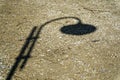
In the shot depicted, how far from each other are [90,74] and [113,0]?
13.6 ft

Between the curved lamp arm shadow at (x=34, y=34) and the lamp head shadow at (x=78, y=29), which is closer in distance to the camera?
the curved lamp arm shadow at (x=34, y=34)

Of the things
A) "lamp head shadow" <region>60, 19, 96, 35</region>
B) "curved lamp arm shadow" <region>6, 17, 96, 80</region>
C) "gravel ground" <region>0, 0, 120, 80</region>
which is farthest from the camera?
"lamp head shadow" <region>60, 19, 96, 35</region>

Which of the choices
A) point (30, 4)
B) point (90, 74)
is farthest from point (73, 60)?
point (30, 4)

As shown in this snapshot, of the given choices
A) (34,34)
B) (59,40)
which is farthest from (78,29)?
(34,34)

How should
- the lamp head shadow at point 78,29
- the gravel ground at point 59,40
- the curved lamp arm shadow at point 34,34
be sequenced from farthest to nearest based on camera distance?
the lamp head shadow at point 78,29, the curved lamp arm shadow at point 34,34, the gravel ground at point 59,40

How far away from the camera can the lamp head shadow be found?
8367 millimetres

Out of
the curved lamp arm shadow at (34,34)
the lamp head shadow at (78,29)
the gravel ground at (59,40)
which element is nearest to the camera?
the gravel ground at (59,40)

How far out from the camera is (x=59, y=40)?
7.98 m

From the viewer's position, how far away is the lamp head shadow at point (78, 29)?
837 centimetres

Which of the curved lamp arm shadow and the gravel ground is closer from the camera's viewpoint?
the gravel ground

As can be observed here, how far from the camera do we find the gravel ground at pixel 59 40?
685cm

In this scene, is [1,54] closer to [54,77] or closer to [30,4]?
[54,77]

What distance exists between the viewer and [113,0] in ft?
32.9

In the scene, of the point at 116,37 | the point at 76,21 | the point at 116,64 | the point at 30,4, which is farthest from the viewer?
the point at 30,4
